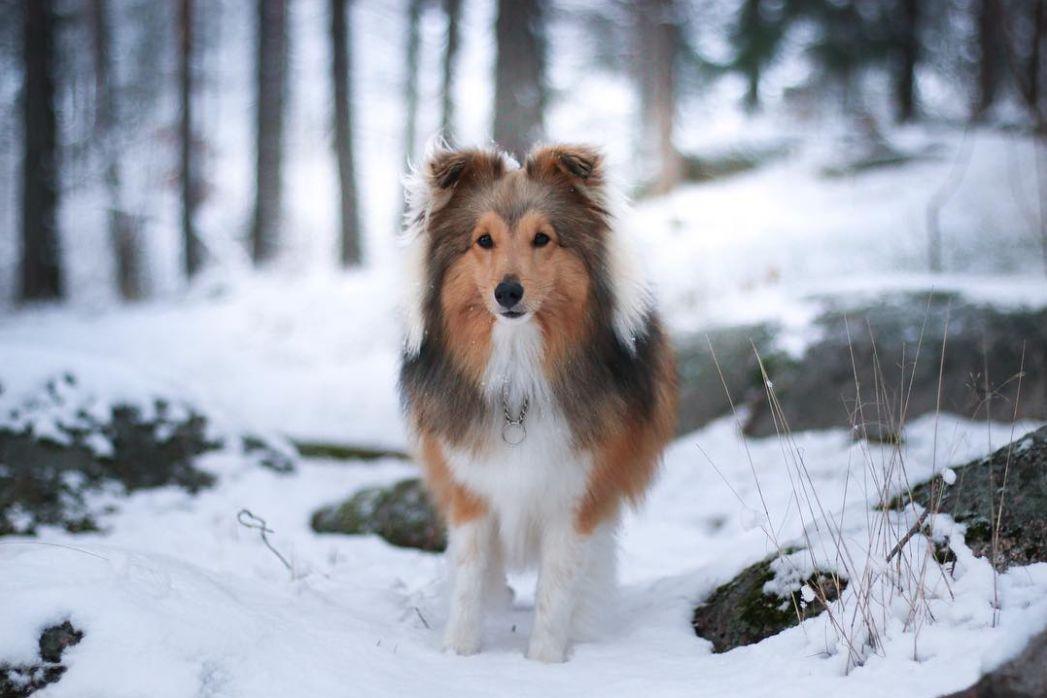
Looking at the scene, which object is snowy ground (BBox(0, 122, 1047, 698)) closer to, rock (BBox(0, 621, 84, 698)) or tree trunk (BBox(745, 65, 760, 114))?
rock (BBox(0, 621, 84, 698))

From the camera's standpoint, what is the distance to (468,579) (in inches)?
129

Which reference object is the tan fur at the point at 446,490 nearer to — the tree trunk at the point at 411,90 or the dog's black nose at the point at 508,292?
the dog's black nose at the point at 508,292

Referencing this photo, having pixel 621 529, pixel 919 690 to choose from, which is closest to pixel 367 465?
pixel 621 529

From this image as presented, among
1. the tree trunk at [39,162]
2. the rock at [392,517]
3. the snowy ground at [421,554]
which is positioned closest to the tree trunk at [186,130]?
the tree trunk at [39,162]

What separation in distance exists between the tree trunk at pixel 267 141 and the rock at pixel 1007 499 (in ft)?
45.3

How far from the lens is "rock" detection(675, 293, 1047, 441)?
5496 millimetres

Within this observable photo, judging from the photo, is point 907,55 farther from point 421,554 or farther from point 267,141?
point 421,554

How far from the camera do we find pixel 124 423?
16.2 ft

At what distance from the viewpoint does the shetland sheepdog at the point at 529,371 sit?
3.14 metres

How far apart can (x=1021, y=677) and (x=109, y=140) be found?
1912cm

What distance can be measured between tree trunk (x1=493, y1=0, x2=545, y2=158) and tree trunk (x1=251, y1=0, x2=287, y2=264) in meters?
7.94

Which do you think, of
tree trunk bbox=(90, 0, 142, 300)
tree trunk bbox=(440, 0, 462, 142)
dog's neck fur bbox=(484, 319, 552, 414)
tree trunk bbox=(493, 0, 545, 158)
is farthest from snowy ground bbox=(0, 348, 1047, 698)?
tree trunk bbox=(90, 0, 142, 300)

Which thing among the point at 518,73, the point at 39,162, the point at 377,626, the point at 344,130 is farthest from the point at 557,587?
the point at 39,162

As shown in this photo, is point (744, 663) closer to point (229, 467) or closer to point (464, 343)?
point (464, 343)
